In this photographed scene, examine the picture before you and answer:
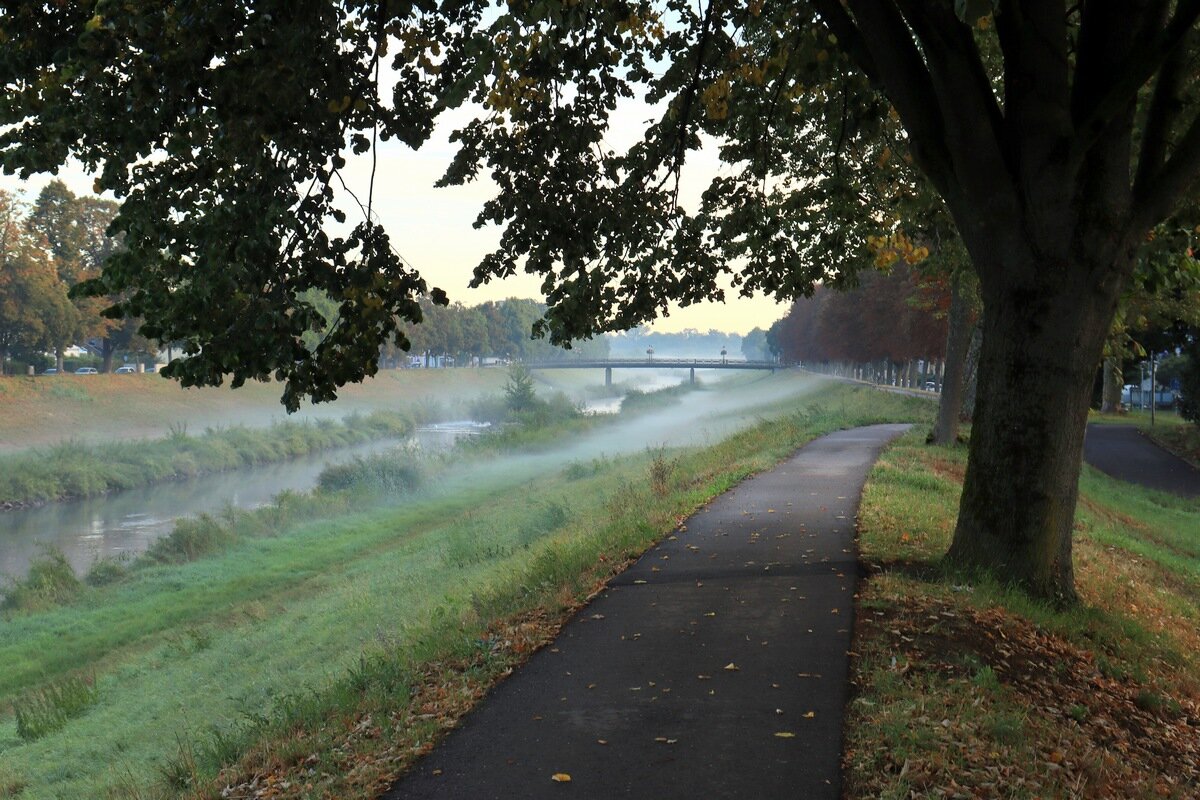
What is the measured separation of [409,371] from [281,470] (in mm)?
40168

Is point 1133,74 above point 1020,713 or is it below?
above

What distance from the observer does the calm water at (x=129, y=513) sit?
2867 cm

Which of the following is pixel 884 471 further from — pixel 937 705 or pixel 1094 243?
pixel 937 705

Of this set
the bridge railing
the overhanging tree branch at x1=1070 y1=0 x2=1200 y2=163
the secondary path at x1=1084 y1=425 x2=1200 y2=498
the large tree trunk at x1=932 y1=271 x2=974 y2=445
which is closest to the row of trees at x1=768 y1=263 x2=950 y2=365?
the large tree trunk at x1=932 y1=271 x2=974 y2=445

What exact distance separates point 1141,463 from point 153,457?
1534 inches

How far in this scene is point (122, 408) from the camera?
53.8 metres

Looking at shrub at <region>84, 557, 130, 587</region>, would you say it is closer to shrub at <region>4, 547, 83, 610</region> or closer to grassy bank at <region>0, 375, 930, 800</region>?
shrub at <region>4, 547, 83, 610</region>

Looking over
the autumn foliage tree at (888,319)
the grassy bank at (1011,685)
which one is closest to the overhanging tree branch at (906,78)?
the grassy bank at (1011,685)

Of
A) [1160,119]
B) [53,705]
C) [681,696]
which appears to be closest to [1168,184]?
[1160,119]

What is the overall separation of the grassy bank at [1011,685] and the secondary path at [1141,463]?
62.0 feet

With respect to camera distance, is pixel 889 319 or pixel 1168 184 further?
pixel 889 319

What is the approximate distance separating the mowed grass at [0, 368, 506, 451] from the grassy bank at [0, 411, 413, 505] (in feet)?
7.54

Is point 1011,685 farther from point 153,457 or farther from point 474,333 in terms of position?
point 474,333

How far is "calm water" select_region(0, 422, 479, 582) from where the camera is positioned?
94.1ft
